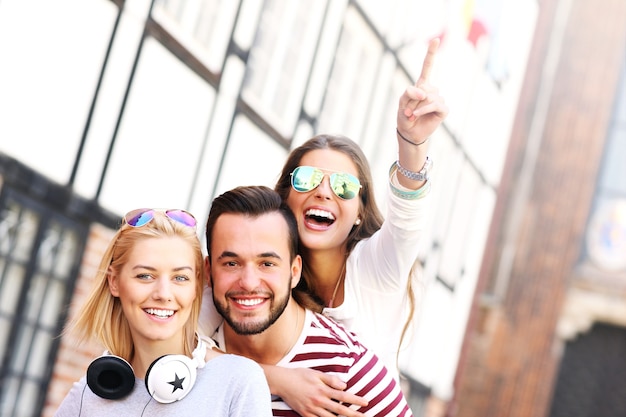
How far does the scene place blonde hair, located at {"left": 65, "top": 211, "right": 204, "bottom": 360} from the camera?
2102 mm

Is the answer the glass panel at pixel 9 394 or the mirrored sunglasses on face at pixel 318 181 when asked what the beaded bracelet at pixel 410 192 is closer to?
the mirrored sunglasses on face at pixel 318 181

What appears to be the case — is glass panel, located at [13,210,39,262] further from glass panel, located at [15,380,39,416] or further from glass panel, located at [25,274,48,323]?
glass panel, located at [15,380,39,416]

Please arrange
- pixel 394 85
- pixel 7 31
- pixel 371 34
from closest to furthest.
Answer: pixel 7 31
pixel 371 34
pixel 394 85

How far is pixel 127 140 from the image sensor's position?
5.75m

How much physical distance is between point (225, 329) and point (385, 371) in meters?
0.40

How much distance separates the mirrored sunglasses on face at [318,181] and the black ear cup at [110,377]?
0.85 meters

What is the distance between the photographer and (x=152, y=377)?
1.92 m

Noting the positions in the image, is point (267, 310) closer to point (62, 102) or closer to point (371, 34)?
point (62, 102)

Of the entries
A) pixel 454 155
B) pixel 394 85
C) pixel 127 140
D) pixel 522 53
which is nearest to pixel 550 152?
pixel 522 53

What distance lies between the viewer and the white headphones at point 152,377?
1.92m

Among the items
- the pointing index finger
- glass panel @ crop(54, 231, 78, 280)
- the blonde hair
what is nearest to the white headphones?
the blonde hair

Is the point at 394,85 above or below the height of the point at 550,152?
below

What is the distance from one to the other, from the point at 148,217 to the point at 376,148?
7.49 m

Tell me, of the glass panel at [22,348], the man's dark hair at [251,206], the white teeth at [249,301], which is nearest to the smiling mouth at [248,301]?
the white teeth at [249,301]
